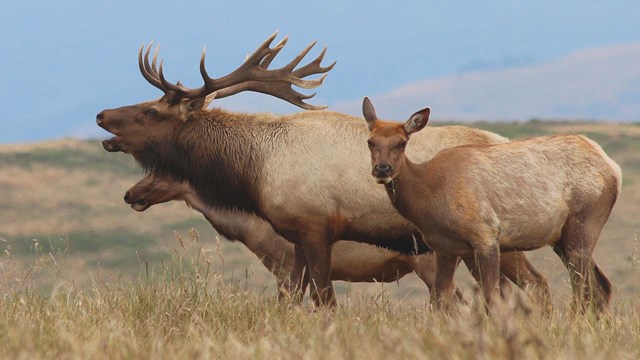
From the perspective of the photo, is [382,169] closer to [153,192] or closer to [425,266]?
[425,266]

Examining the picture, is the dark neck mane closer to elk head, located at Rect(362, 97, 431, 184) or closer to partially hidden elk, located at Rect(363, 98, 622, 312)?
partially hidden elk, located at Rect(363, 98, 622, 312)

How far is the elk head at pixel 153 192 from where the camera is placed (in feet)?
38.2

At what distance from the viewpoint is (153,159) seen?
11.5m

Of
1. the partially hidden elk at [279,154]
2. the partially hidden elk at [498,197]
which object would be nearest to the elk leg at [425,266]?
the partially hidden elk at [279,154]

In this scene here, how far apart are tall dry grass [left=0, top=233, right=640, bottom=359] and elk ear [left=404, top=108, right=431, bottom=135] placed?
114cm

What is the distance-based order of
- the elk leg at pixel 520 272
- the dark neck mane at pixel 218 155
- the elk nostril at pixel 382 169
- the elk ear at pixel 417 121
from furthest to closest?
the dark neck mane at pixel 218 155
the elk leg at pixel 520 272
the elk ear at pixel 417 121
the elk nostril at pixel 382 169

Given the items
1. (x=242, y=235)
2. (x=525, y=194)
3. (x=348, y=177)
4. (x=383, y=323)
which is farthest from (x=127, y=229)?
(x=383, y=323)

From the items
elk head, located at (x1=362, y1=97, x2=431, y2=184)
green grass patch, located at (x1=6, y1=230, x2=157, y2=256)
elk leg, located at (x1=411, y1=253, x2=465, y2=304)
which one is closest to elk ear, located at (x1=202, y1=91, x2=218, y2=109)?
elk leg, located at (x1=411, y1=253, x2=465, y2=304)

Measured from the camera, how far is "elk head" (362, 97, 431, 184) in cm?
841

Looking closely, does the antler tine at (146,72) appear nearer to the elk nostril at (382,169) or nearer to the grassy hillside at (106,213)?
the elk nostril at (382,169)

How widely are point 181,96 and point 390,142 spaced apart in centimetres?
341

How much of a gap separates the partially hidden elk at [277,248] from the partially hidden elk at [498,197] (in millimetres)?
1975

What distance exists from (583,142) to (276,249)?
3360 mm

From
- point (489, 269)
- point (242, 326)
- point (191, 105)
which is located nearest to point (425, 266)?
point (191, 105)
